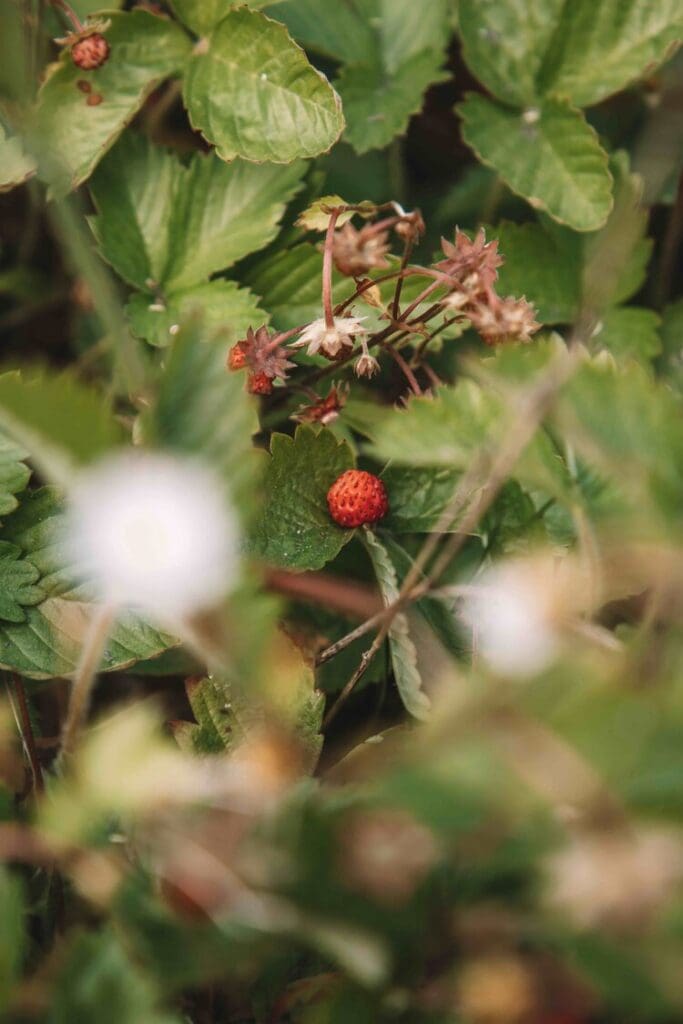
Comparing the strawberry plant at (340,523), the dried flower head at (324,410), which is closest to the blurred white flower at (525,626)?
the strawberry plant at (340,523)

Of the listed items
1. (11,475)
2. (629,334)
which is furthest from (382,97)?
(11,475)

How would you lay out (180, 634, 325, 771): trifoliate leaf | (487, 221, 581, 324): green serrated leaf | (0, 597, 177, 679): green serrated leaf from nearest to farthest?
(180, 634, 325, 771): trifoliate leaf
(0, 597, 177, 679): green serrated leaf
(487, 221, 581, 324): green serrated leaf

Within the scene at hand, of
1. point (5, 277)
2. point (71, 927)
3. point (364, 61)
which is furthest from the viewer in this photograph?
point (5, 277)

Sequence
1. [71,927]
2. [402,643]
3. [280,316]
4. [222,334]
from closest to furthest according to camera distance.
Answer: [222,334] → [71,927] → [402,643] → [280,316]

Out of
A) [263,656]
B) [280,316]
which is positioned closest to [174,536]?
[263,656]

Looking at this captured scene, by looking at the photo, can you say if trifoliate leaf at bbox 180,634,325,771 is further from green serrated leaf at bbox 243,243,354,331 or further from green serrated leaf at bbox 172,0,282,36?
green serrated leaf at bbox 172,0,282,36

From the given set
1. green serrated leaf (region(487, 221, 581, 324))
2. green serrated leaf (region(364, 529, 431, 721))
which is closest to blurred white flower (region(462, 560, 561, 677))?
green serrated leaf (region(364, 529, 431, 721))

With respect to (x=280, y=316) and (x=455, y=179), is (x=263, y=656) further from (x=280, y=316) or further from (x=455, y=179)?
(x=455, y=179)
